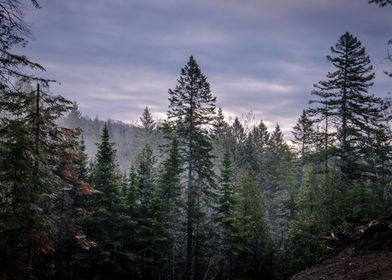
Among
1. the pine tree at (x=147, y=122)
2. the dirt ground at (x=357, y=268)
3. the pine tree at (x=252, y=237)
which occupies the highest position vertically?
the pine tree at (x=147, y=122)

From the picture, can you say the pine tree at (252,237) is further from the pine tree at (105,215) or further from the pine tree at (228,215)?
the pine tree at (105,215)

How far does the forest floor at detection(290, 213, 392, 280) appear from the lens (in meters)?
8.67

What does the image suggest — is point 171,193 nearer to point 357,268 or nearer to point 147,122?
point 357,268

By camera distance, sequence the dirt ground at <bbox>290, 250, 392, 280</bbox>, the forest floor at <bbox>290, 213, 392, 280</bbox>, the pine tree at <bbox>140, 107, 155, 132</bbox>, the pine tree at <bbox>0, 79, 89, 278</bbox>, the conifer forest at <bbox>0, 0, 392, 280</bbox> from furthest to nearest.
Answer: the pine tree at <bbox>140, 107, 155, 132</bbox>
the conifer forest at <bbox>0, 0, 392, 280</bbox>
the pine tree at <bbox>0, 79, 89, 278</bbox>
the forest floor at <bbox>290, 213, 392, 280</bbox>
the dirt ground at <bbox>290, 250, 392, 280</bbox>

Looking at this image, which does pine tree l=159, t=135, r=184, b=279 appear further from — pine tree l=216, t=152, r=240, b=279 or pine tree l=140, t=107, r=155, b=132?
pine tree l=140, t=107, r=155, b=132

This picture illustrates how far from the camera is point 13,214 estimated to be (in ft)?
50.5

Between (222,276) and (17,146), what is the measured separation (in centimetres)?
2653

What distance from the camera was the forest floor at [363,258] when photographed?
341 inches

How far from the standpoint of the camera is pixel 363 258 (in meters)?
9.70

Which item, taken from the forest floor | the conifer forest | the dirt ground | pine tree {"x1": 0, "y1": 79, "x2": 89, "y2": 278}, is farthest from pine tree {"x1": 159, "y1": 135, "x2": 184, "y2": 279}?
the dirt ground

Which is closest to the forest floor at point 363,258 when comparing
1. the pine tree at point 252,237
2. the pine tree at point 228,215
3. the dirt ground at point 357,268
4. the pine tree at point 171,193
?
the dirt ground at point 357,268

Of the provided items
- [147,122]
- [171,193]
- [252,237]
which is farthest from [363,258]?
[147,122]

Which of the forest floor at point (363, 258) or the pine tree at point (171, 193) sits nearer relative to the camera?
the forest floor at point (363, 258)

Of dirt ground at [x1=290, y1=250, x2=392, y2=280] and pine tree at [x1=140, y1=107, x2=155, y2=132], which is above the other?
pine tree at [x1=140, y1=107, x2=155, y2=132]
